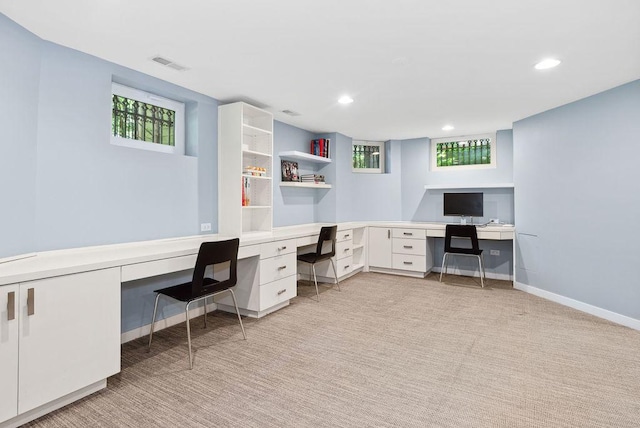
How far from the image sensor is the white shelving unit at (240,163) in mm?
3506

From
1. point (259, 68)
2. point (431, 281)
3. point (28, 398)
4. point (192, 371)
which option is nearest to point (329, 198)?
point (431, 281)

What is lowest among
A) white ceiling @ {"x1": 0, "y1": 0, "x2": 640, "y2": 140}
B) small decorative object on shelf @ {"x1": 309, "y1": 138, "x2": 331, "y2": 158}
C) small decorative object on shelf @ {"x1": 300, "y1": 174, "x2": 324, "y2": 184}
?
small decorative object on shelf @ {"x1": 300, "y1": 174, "x2": 324, "y2": 184}

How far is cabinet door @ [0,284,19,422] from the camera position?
64.1 inches

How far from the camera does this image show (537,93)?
3.43 meters

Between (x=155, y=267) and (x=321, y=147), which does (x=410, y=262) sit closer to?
(x=321, y=147)

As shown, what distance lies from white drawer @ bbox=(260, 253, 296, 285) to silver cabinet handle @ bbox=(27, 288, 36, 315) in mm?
1814

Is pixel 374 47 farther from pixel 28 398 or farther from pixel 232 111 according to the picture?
pixel 28 398

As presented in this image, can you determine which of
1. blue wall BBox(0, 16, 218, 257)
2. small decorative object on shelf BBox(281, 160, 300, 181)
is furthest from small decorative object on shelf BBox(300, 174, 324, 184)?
blue wall BBox(0, 16, 218, 257)

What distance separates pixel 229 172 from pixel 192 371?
199 cm

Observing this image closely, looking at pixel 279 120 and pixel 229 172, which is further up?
pixel 279 120

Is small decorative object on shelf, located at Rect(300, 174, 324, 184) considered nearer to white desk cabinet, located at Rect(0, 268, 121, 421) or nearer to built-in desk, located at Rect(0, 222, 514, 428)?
built-in desk, located at Rect(0, 222, 514, 428)

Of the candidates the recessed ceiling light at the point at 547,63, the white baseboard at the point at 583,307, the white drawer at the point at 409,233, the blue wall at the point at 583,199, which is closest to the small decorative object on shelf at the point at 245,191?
the white drawer at the point at 409,233

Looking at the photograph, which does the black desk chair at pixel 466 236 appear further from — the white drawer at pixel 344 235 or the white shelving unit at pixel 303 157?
the white shelving unit at pixel 303 157

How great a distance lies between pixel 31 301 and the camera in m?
1.72
